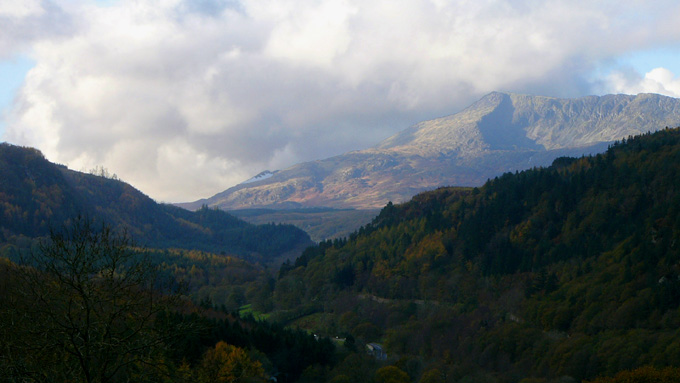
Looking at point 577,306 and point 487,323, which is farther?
point 487,323

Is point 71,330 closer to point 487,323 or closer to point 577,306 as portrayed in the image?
point 577,306

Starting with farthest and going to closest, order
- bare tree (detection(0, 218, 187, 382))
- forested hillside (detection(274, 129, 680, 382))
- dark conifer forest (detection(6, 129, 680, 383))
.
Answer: forested hillside (detection(274, 129, 680, 382)) → dark conifer forest (detection(6, 129, 680, 383)) → bare tree (detection(0, 218, 187, 382))

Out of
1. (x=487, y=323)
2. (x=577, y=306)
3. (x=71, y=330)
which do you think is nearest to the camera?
(x=71, y=330)

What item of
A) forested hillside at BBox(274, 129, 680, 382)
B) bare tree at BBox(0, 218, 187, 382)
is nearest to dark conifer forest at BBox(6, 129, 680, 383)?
bare tree at BBox(0, 218, 187, 382)

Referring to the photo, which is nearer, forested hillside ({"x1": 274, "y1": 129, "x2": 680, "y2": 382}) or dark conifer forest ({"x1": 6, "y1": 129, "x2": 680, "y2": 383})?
dark conifer forest ({"x1": 6, "y1": 129, "x2": 680, "y2": 383})

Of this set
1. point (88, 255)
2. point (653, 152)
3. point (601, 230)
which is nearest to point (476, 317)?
point (601, 230)

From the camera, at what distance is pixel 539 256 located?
191750mm

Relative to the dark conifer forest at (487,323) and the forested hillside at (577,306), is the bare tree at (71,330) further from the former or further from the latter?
the forested hillside at (577,306)

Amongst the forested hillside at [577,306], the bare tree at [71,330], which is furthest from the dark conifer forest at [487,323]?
the forested hillside at [577,306]

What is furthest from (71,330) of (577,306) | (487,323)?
(487,323)

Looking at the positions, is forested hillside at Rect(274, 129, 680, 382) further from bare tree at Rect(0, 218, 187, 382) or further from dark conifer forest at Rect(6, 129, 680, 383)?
bare tree at Rect(0, 218, 187, 382)

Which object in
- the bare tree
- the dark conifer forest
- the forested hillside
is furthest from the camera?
the forested hillside

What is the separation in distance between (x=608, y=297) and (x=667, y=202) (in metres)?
36.1

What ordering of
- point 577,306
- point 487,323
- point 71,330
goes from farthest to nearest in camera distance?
point 487,323 → point 577,306 → point 71,330
